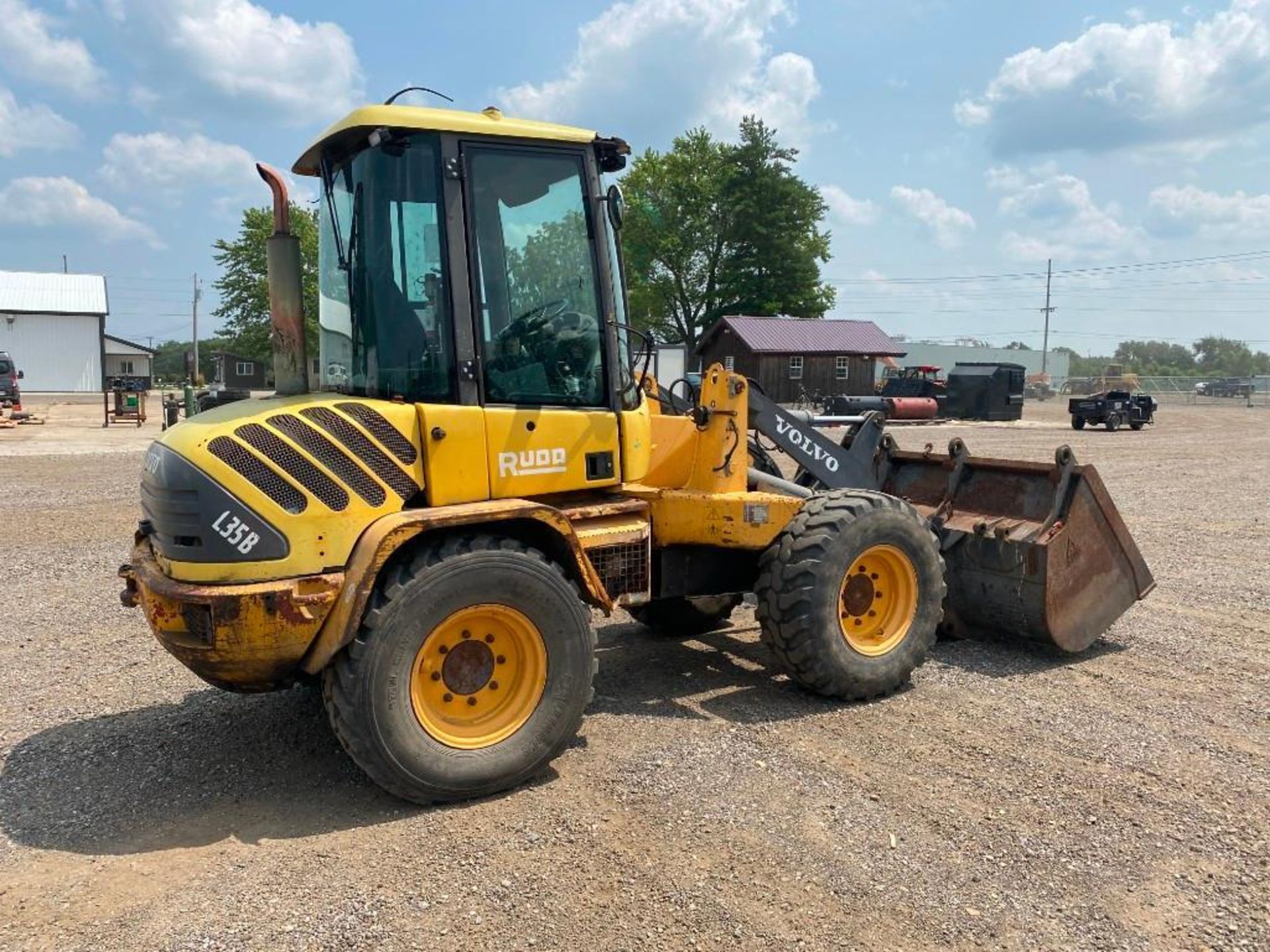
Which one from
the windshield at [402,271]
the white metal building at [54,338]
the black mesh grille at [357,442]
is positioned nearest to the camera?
the black mesh grille at [357,442]

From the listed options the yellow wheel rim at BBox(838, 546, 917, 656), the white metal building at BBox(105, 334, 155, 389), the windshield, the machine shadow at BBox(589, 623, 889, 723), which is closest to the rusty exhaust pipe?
the windshield

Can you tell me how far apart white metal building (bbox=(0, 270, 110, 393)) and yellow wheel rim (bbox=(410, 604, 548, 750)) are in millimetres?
56815

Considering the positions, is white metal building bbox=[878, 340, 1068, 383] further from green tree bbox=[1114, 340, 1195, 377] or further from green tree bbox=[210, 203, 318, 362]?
green tree bbox=[210, 203, 318, 362]

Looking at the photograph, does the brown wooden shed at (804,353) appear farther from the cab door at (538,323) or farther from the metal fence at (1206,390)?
the cab door at (538,323)

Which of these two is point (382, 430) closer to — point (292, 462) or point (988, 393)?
point (292, 462)

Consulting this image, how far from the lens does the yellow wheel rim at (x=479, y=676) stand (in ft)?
13.0

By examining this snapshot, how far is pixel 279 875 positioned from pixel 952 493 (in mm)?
4951

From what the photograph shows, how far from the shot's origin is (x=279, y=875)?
11.3ft

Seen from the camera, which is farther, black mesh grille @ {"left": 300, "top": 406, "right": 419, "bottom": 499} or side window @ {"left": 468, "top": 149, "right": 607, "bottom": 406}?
side window @ {"left": 468, "top": 149, "right": 607, "bottom": 406}

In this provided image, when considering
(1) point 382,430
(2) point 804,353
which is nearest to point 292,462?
(1) point 382,430

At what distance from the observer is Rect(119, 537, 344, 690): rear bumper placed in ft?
11.8

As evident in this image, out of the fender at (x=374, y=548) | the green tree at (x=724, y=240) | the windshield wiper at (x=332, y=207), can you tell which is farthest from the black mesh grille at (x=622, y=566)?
the green tree at (x=724, y=240)

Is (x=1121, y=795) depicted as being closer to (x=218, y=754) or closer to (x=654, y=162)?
(x=218, y=754)

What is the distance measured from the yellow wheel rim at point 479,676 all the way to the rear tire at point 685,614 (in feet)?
7.33
